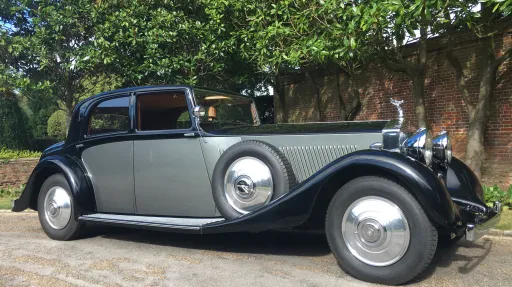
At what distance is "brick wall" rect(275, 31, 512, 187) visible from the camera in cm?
752

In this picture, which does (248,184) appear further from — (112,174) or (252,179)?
(112,174)

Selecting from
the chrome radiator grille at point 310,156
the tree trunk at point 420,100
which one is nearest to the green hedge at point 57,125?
the tree trunk at point 420,100

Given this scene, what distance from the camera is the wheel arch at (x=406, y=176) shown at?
302 cm

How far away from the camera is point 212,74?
30.3 feet

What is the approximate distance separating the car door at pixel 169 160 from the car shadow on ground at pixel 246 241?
1.80ft

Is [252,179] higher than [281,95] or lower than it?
lower

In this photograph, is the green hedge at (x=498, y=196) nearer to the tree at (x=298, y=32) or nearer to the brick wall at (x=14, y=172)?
the tree at (x=298, y=32)

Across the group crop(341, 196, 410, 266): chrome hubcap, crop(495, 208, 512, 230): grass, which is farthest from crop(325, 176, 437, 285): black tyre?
crop(495, 208, 512, 230): grass

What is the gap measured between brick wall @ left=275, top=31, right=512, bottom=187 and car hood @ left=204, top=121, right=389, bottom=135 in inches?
178

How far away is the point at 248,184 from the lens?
13.0 ft

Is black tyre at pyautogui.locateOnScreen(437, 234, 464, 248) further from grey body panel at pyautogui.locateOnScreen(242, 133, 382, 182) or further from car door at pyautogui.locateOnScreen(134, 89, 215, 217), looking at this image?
car door at pyautogui.locateOnScreen(134, 89, 215, 217)

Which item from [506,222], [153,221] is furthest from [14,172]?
[506,222]

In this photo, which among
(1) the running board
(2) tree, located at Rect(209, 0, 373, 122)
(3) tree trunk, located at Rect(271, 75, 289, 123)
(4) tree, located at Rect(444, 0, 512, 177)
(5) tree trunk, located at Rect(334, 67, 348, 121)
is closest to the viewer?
(1) the running board

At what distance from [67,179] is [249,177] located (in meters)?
2.45
